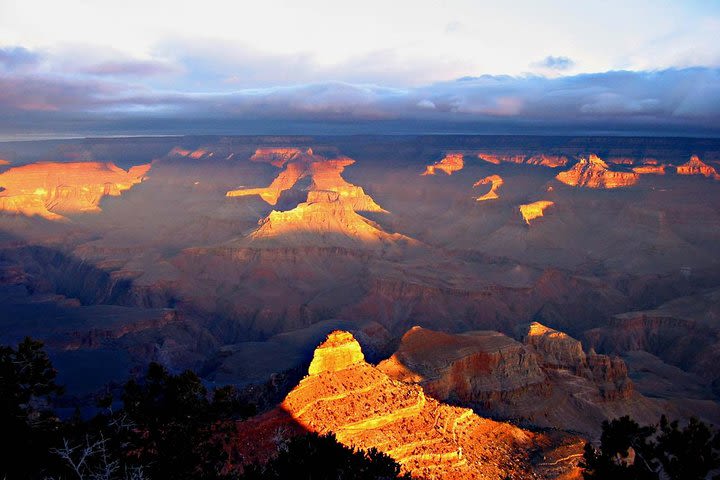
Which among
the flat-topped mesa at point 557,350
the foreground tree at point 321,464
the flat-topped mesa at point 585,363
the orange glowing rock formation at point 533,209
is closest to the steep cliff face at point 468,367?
the flat-topped mesa at point 585,363

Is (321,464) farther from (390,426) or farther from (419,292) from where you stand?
(419,292)

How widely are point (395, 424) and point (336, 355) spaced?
600 cm

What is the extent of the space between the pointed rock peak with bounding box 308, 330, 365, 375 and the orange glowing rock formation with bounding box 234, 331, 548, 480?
5 centimetres

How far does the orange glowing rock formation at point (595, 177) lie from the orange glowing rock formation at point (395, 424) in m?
164

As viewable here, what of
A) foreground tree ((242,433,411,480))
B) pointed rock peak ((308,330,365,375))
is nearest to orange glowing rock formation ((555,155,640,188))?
pointed rock peak ((308,330,365,375))

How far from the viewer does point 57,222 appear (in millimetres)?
164000

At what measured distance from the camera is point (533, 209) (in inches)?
6250

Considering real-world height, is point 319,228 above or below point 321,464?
below

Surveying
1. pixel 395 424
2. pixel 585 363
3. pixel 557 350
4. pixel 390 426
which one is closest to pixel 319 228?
pixel 557 350

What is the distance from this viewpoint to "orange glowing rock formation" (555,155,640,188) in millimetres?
185625

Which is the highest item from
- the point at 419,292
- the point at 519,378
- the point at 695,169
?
the point at 695,169

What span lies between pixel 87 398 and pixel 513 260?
91.9m

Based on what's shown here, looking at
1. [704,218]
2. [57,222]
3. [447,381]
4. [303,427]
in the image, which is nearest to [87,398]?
[447,381]

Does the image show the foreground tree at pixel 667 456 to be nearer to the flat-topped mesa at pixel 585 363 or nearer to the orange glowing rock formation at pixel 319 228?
the flat-topped mesa at pixel 585 363
